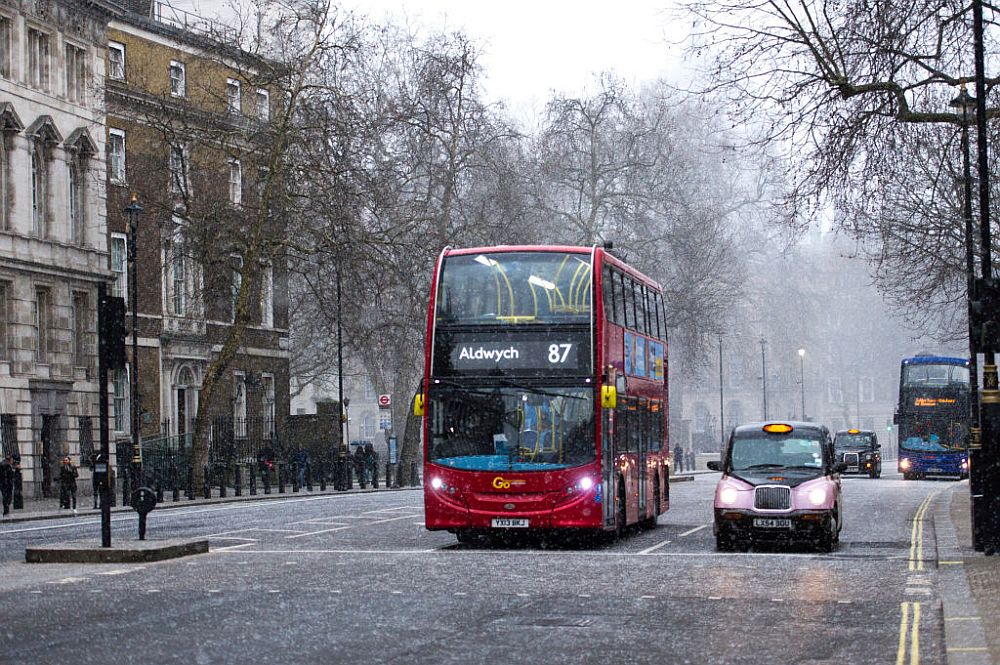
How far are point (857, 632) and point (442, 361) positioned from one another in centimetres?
1029

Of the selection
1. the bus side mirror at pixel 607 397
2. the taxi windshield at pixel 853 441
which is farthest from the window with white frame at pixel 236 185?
the bus side mirror at pixel 607 397

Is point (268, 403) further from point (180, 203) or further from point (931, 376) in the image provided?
point (931, 376)

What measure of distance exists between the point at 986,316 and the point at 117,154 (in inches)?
1420

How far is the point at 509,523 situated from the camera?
2170 cm

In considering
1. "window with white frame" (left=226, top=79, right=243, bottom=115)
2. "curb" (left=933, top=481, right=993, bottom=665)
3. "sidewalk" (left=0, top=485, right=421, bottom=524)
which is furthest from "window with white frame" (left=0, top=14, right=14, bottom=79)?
"curb" (left=933, top=481, right=993, bottom=665)

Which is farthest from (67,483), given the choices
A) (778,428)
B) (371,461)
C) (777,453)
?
(371,461)

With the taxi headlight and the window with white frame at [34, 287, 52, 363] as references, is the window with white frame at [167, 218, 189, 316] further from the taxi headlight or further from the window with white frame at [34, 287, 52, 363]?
the taxi headlight

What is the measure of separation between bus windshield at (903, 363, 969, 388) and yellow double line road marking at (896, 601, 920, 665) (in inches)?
1773

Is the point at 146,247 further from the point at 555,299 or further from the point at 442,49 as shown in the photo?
the point at 555,299

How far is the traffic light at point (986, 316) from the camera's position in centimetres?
1867

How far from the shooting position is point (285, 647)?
37.7ft

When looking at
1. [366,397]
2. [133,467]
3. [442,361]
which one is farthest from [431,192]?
[366,397]

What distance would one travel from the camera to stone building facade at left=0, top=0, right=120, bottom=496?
43.4m

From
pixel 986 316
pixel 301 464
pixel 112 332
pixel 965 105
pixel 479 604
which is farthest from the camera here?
pixel 301 464
